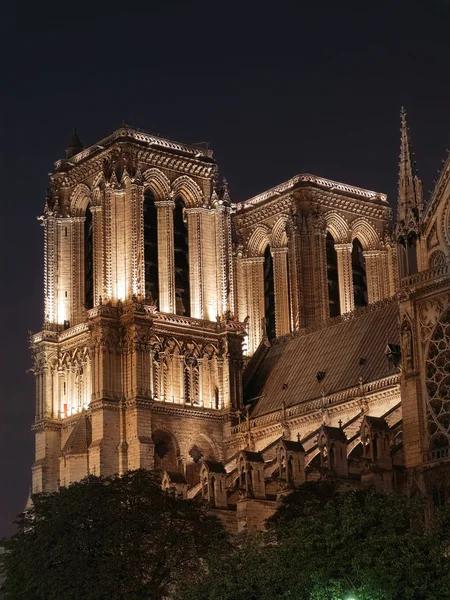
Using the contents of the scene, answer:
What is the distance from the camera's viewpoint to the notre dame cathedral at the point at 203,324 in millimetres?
93750

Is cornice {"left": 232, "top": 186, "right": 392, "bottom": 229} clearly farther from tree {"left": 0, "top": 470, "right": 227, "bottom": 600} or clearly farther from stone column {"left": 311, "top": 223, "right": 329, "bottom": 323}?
tree {"left": 0, "top": 470, "right": 227, "bottom": 600}

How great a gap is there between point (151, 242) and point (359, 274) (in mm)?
17196

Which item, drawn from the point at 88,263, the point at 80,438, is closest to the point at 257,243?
the point at 88,263

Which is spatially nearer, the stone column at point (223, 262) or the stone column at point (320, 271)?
the stone column at point (223, 262)

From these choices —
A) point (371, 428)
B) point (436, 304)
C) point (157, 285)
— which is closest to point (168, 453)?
point (157, 285)

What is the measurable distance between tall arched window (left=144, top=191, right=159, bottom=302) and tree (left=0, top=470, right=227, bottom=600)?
28.7 metres

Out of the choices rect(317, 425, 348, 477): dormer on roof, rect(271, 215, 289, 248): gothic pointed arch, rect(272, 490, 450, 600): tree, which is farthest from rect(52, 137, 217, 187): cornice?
rect(272, 490, 450, 600): tree

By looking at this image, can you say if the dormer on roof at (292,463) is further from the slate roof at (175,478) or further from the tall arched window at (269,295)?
the tall arched window at (269,295)

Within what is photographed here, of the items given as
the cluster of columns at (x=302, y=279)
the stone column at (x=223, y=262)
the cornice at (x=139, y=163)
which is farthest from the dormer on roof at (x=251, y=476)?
the cornice at (x=139, y=163)

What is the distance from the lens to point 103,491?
7338 centimetres

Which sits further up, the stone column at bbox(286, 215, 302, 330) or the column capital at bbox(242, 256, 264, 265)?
the column capital at bbox(242, 256, 264, 265)

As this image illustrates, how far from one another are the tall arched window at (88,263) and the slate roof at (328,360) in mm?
11610

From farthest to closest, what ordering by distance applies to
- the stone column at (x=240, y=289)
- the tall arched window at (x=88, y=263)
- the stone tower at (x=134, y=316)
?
the stone column at (x=240, y=289)
the tall arched window at (x=88, y=263)
the stone tower at (x=134, y=316)

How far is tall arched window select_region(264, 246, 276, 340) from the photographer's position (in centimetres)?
11156
